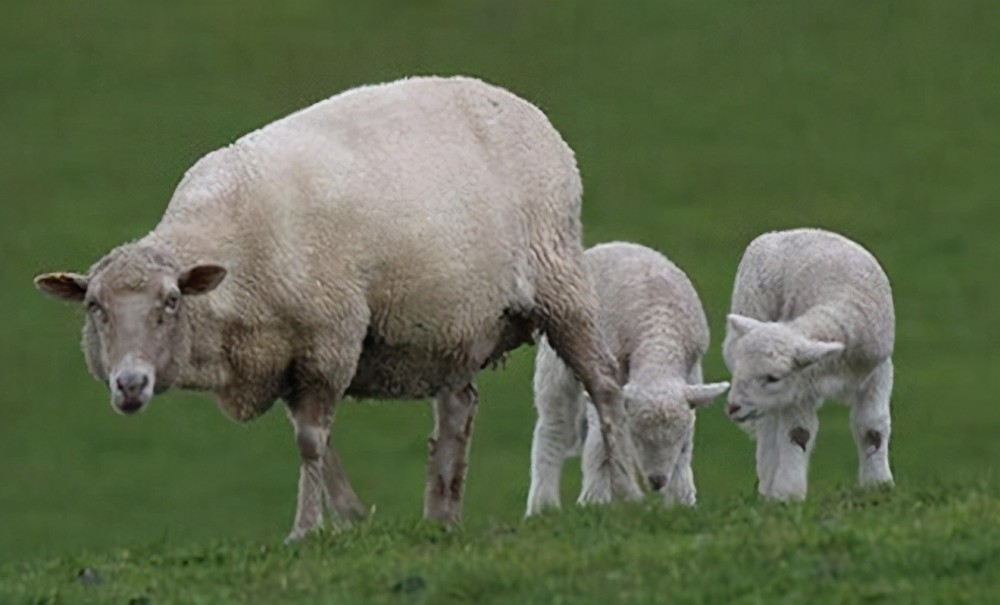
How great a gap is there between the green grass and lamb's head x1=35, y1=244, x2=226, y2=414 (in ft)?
2.60

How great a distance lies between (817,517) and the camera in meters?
11.6

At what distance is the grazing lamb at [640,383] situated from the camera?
1488 centimetres

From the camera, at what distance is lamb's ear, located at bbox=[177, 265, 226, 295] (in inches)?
476

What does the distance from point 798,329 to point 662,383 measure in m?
0.77

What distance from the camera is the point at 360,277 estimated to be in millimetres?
12789

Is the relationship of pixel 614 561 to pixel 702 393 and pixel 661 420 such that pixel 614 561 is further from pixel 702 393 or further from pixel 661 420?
pixel 702 393

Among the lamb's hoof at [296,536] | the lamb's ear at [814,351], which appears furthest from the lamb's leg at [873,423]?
the lamb's hoof at [296,536]

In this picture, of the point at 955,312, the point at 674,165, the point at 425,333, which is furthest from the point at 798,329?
the point at 674,165

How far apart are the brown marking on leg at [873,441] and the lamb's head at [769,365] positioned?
1.22 ft

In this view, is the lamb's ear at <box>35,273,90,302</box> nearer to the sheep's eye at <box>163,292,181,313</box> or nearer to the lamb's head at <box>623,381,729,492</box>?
the sheep's eye at <box>163,292,181,313</box>

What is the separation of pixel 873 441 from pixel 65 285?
475cm

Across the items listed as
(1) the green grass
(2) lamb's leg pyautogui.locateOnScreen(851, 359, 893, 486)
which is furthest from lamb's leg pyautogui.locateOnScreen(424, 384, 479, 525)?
(2) lamb's leg pyautogui.locateOnScreen(851, 359, 893, 486)

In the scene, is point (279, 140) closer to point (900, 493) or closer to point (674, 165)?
Result: point (900, 493)

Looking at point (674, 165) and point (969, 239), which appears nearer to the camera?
point (969, 239)
